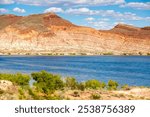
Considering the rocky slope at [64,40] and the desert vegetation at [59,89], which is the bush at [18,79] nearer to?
the desert vegetation at [59,89]

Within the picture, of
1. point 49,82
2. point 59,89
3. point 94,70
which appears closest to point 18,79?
point 49,82

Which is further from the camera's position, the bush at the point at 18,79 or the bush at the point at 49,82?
the bush at the point at 18,79

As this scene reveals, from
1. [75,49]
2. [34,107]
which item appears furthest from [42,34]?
[34,107]

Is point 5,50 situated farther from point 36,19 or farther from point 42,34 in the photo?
point 36,19

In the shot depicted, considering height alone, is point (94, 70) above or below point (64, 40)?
below

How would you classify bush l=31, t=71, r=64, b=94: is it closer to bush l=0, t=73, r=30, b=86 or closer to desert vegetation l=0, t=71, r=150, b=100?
desert vegetation l=0, t=71, r=150, b=100

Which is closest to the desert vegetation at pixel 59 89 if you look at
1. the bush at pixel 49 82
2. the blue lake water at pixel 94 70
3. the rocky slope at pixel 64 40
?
the bush at pixel 49 82

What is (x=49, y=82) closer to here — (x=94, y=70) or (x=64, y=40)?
(x=94, y=70)

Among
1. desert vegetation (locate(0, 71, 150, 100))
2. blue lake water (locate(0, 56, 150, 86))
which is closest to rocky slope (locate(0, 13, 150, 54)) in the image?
blue lake water (locate(0, 56, 150, 86))
